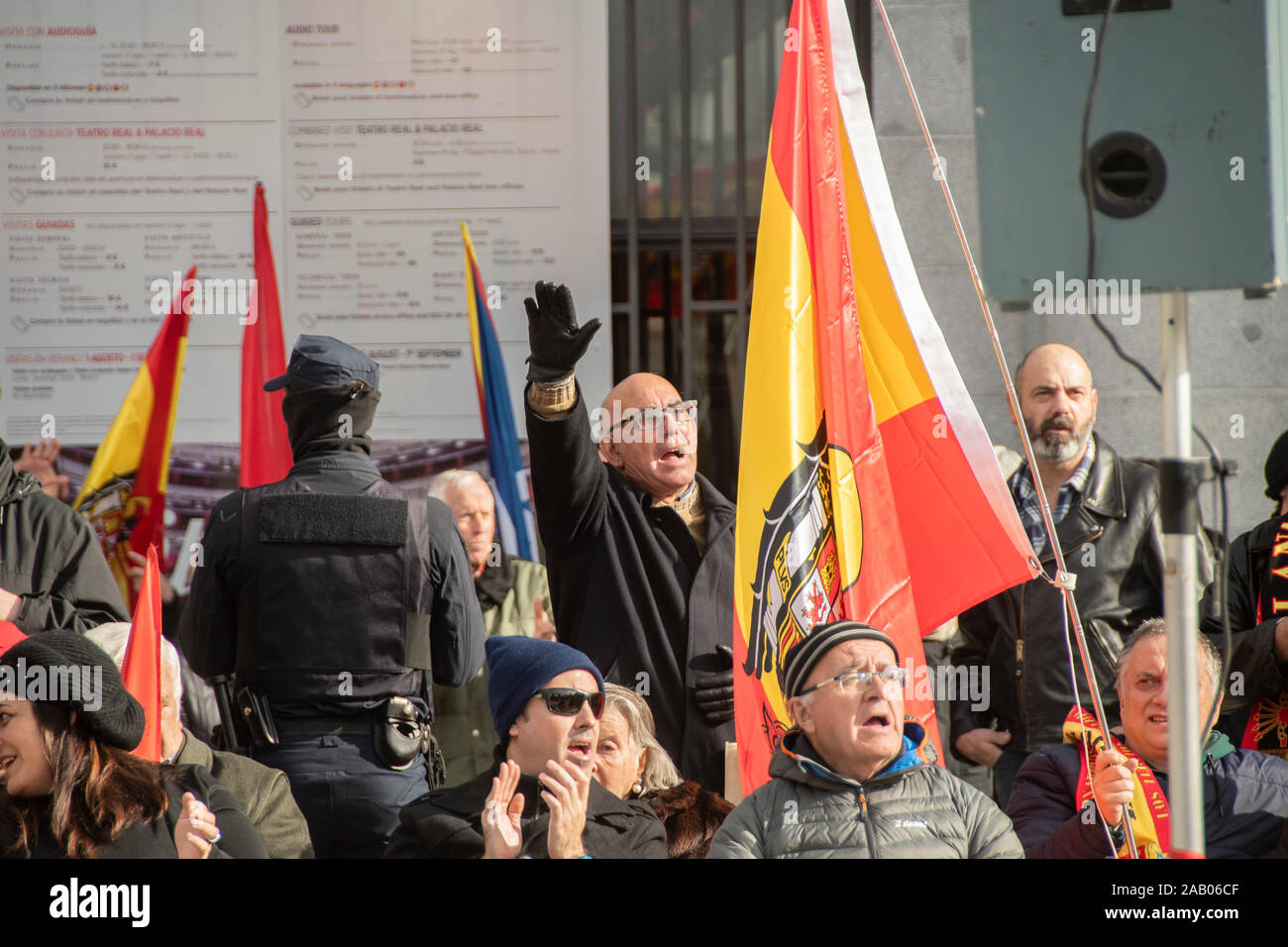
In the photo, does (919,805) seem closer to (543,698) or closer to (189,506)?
(543,698)

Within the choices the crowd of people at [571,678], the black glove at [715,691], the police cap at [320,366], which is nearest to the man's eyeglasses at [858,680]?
the crowd of people at [571,678]

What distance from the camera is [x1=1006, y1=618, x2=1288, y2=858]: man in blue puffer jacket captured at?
3.81 m

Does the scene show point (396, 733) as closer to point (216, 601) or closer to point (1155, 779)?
point (216, 601)

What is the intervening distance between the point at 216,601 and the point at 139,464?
2.76 metres

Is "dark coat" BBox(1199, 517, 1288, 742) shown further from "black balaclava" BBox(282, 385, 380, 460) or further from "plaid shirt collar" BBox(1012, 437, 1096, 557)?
"black balaclava" BBox(282, 385, 380, 460)

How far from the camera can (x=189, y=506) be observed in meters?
6.62

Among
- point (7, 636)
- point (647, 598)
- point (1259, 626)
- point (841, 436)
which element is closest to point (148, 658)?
point (7, 636)

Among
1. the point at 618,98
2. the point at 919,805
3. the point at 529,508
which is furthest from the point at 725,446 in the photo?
the point at 919,805

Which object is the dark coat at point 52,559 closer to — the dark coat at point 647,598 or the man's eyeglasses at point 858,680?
the dark coat at point 647,598

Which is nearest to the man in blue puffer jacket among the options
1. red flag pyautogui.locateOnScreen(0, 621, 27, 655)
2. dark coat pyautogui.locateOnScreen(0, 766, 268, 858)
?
dark coat pyautogui.locateOnScreen(0, 766, 268, 858)

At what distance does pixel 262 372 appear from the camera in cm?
621

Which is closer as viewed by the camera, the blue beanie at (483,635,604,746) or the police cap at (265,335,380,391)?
the blue beanie at (483,635,604,746)

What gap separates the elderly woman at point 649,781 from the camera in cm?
408

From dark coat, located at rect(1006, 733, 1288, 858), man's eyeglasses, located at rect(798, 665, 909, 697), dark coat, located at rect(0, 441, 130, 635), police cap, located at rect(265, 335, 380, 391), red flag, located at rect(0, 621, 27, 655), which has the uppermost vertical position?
police cap, located at rect(265, 335, 380, 391)
